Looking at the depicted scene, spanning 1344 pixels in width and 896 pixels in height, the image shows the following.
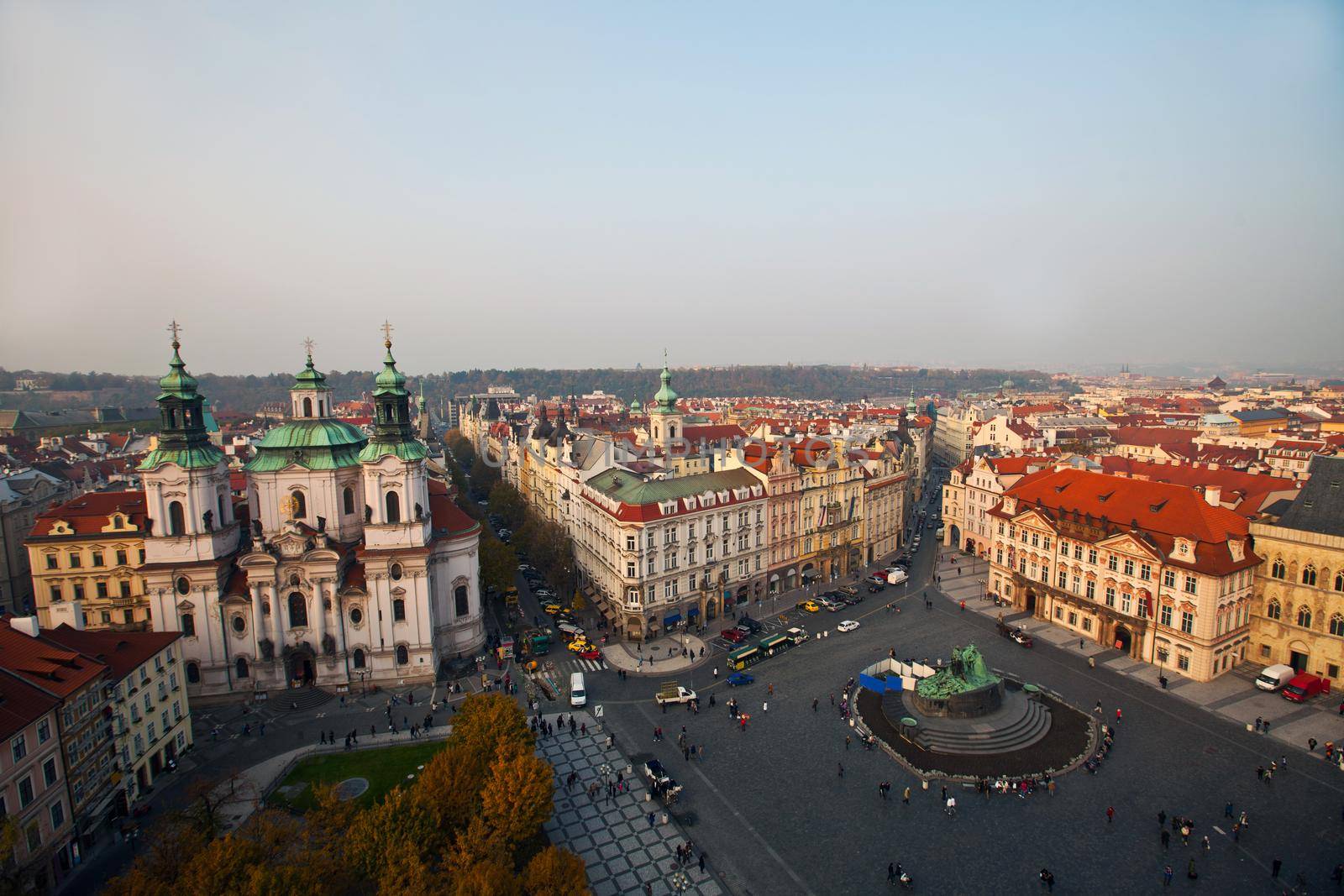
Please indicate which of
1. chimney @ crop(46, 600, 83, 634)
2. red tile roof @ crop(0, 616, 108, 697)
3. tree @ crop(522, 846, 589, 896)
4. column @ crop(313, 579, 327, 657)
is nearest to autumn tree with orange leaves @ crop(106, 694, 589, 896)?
tree @ crop(522, 846, 589, 896)

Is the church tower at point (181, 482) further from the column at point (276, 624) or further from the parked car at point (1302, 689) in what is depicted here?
the parked car at point (1302, 689)

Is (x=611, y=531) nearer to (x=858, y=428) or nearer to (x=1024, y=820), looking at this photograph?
(x=1024, y=820)

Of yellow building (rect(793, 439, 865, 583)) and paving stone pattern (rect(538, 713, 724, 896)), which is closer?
paving stone pattern (rect(538, 713, 724, 896))

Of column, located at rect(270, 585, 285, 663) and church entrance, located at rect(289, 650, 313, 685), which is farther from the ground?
column, located at rect(270, 585, 285, 663)

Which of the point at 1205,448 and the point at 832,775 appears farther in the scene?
the point at 1205,448

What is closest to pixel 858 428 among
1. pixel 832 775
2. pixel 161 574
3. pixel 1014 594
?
pixel 1014 594

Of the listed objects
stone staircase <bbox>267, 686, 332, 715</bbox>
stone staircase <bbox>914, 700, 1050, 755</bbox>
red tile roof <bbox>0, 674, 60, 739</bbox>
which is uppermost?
red tile roof <bbox>0, 674, 60, 739</bbox>

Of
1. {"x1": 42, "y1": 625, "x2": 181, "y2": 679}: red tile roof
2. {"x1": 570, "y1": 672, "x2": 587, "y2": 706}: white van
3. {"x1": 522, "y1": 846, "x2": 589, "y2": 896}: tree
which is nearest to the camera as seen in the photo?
{"x1": 522, "y1": 846, "x2": 589, "y2": 896}: tree

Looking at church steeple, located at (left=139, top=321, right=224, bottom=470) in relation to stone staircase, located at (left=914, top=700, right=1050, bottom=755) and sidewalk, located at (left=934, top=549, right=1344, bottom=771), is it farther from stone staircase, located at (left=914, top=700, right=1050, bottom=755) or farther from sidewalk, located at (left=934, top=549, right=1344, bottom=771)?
sidewalk, located at (left=934, top=549, right=1344, bottom=771)
